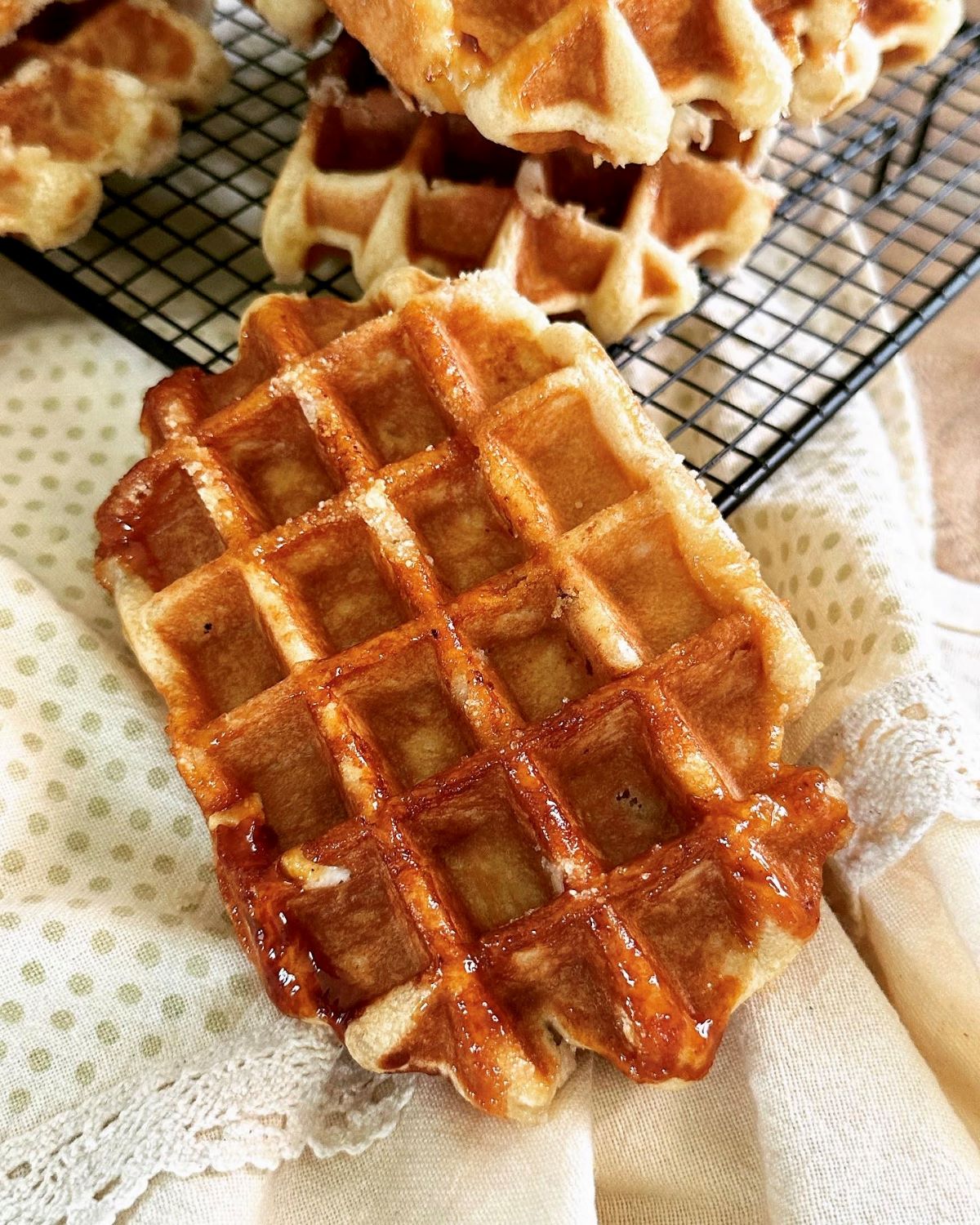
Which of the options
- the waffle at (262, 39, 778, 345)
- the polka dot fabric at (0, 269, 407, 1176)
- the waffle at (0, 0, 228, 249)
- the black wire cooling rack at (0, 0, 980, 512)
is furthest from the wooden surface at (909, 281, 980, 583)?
the waffle at (0, 0, 228, 249)

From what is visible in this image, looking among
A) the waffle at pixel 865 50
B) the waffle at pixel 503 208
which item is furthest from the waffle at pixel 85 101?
the waffle at pixel 865 50

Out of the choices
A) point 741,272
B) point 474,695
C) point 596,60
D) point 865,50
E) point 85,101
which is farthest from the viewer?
point 741,272

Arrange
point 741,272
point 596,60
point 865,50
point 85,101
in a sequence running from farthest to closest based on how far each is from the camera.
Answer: point 741,272
point 85,101
point 865,50
point 596,60

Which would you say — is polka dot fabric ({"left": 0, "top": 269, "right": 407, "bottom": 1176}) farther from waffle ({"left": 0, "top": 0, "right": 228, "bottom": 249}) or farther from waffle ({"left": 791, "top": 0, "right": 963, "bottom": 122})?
waffle ({"left": 791, "top": 0, "right": 963, "bottom": 122})

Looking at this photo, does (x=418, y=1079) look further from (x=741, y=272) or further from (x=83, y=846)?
(x=741, y=272)

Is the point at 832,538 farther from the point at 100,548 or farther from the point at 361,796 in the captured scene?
the point at 100,548

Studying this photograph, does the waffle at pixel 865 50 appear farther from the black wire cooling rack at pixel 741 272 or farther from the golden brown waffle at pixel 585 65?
the black wire cooling rack at pixel 741 272

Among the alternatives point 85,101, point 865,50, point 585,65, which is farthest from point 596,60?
point 85,101
